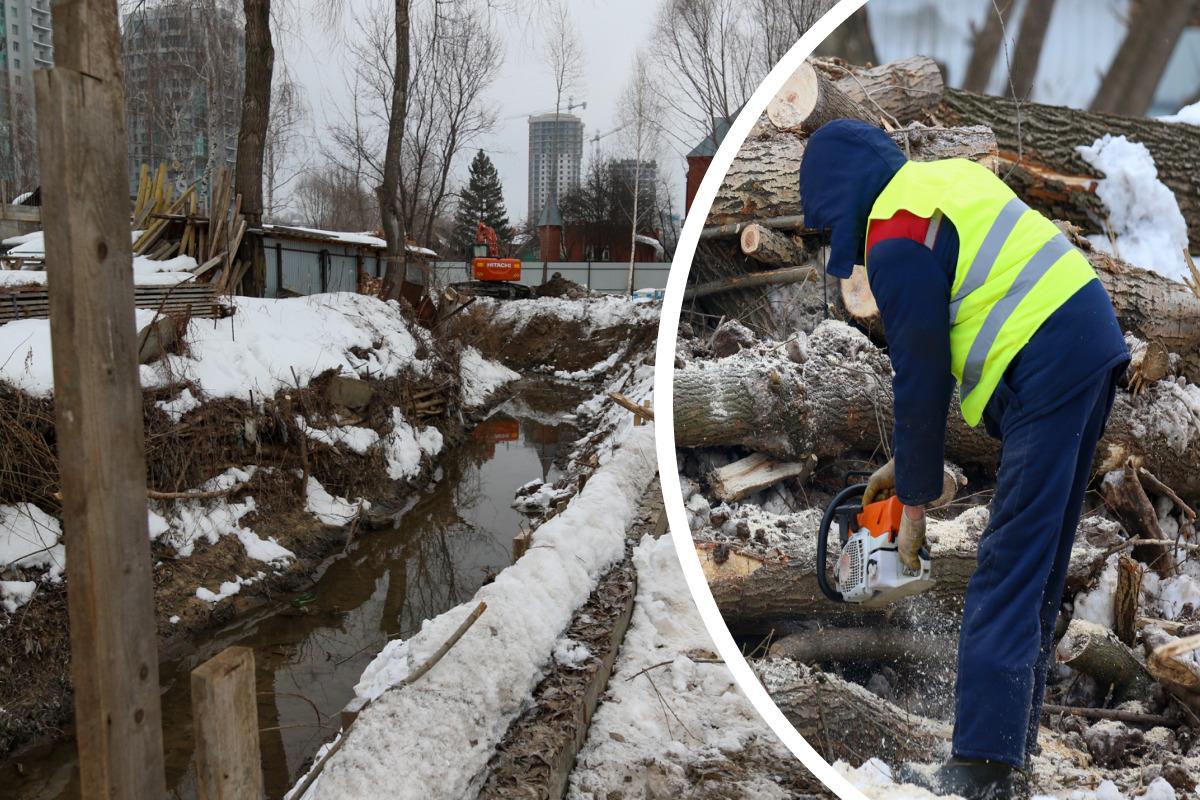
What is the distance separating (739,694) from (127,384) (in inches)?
113

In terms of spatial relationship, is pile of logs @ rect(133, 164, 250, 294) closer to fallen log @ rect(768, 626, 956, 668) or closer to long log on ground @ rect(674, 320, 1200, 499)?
long log on ground @ rect(674, 320, 1200, 499)

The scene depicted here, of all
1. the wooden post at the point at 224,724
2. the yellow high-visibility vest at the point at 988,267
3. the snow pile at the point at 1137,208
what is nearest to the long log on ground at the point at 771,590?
the yellow high-visibility vest at the point at 988,267

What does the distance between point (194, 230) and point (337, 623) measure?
6978mm

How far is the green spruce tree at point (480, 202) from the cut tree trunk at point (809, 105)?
126 ft

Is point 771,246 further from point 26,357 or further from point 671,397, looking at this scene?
point 26,357

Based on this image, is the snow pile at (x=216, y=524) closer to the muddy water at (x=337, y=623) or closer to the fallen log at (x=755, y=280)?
the muddy water at (x=337, y=623)

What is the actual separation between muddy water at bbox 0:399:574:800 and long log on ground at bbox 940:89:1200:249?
358cm

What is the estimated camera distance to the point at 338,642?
6.23 metres

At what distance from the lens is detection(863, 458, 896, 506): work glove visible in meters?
1.50

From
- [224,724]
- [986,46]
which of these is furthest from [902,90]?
[224,724]

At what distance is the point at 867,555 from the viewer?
1549mm

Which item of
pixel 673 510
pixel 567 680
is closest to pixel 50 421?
pixel 567 680

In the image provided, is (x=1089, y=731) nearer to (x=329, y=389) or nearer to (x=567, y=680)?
(x=567, y=680)

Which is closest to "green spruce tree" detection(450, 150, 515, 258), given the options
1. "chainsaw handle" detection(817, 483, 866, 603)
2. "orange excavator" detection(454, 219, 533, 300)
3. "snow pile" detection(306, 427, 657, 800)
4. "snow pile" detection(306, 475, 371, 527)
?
"orange excavator" detection(454, 219, 533, 300)
